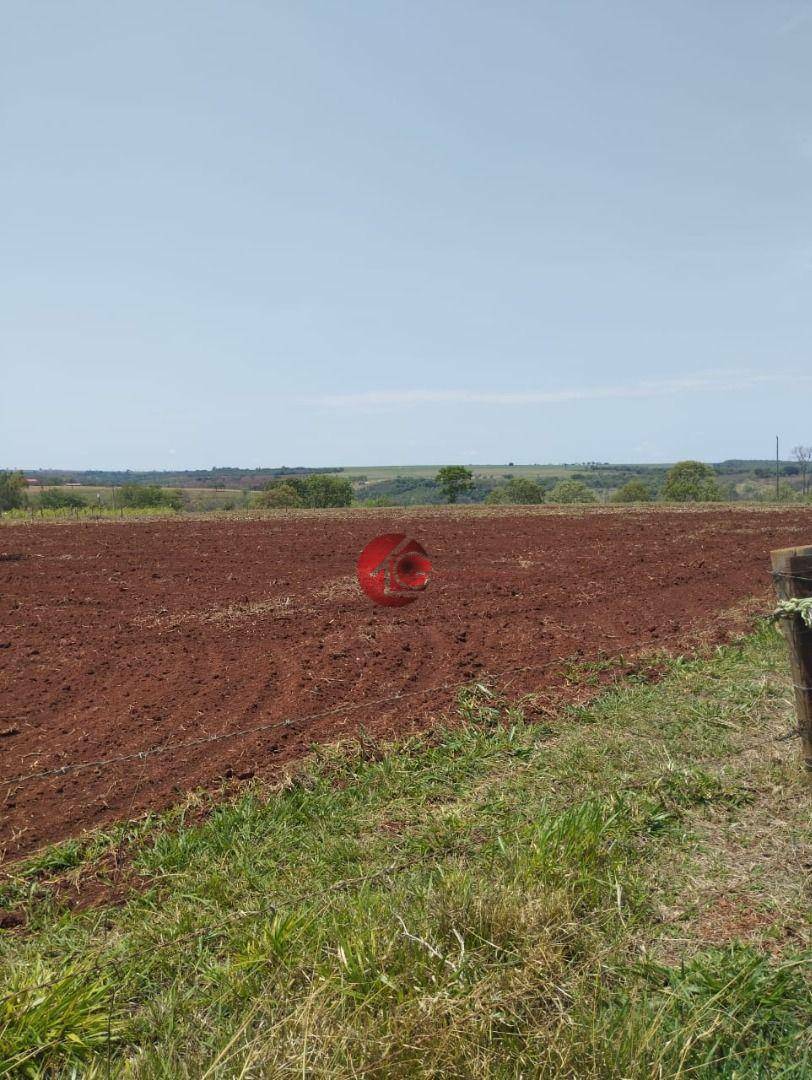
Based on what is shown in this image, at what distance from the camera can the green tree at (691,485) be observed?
5619 centimetres

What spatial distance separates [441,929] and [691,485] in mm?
57388

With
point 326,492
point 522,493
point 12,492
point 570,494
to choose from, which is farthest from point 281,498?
point 570,494

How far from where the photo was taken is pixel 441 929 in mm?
3182

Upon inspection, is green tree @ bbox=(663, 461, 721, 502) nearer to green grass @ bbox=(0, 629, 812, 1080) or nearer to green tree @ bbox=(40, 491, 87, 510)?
green tree @ bbox=(40, 491, 87, 510)

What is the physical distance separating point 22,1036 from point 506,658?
6.36 meters

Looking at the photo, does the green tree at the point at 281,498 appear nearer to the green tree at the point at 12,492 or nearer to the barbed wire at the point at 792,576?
the green tree at the point at 12,492

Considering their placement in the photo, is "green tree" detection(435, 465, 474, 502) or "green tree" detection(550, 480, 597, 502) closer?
"green tree" detection(435, 465, 474, 502)

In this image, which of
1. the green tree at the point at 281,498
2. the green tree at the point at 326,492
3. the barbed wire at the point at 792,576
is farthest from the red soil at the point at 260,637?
the green tree at the point at 326,492

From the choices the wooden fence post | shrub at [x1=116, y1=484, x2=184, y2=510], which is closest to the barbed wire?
the wooden fence post

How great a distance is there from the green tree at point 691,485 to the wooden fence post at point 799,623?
49865 mm

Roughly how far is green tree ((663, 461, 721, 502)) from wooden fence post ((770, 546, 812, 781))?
164ft

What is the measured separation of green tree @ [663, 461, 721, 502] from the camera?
56188 millimetres

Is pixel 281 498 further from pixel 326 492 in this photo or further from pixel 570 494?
pixel 570 494

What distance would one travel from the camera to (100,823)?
491 centimetres
